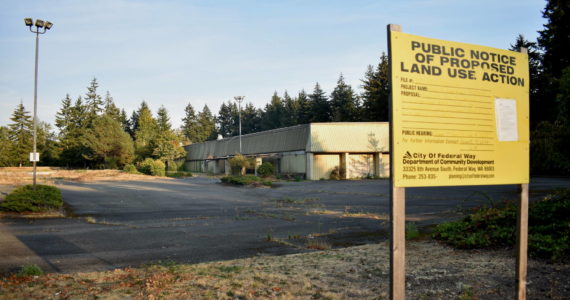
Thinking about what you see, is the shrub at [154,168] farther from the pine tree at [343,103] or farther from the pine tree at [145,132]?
the pine tree at [343,103]

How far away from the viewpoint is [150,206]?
62.2 feet

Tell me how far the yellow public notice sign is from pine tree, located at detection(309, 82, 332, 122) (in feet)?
250

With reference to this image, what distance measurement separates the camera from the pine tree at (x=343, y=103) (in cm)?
7531

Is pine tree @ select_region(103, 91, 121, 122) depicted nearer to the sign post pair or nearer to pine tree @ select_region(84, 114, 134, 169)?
pine tree @ select_region(84, 114, 134, 169)

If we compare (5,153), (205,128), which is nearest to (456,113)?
(5,153)

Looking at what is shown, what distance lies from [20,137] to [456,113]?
102 m

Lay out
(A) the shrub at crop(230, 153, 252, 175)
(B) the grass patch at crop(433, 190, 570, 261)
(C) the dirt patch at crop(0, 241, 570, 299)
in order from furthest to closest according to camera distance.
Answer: (A) the shrub at crop(230, 153, 252, 175) → (B) the grass patch at crop(433, 190, 570, 261) → (C) the dirt patch at crop(0, 241, 570, 299)

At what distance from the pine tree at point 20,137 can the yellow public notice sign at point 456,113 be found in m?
95.3

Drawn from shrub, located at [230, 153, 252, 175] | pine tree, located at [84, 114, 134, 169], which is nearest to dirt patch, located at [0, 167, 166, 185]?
shrub, located at [230, 153, 252, 175]

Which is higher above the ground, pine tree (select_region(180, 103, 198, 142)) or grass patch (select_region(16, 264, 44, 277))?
pine tree (select_region(180, 103, 198, 142))

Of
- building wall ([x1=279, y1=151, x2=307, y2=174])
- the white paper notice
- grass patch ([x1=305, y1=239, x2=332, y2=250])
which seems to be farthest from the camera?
building wall ([x1=279, y1=151, x2=307, y2=174])

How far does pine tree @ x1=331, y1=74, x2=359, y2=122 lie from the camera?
75.3 metres

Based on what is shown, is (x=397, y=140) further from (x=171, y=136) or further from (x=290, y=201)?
(x=171, y=136)

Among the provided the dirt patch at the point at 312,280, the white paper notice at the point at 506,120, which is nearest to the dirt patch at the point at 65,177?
the dirt patch at the point at 312,280
